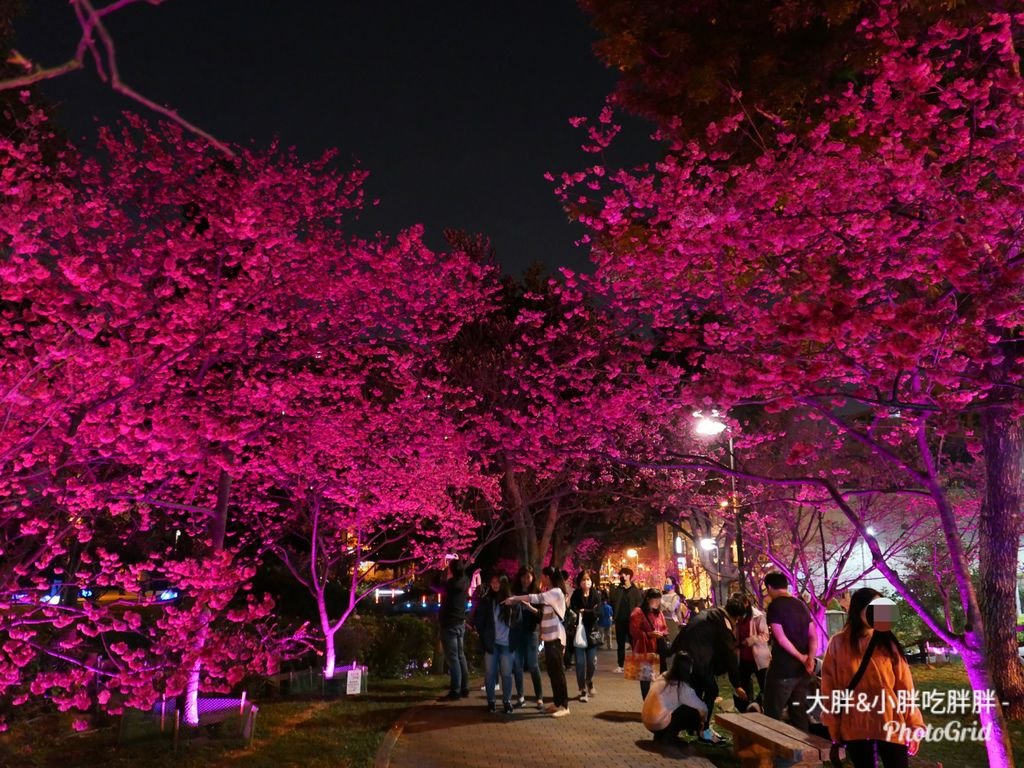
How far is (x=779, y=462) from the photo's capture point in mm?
24453

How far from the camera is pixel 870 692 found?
4.69m

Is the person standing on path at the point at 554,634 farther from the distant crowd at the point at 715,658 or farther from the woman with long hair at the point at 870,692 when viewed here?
the woman with long hair at the point at 870,692

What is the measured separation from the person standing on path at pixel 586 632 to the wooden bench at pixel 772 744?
4256 mm

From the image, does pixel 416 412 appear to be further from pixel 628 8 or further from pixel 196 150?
pixel 628 8

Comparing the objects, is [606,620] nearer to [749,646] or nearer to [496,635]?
[496,635]

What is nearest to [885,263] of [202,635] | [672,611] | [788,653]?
[788,653]

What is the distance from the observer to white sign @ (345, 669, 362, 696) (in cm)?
1142

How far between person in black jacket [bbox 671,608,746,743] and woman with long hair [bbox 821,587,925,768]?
3013 mm

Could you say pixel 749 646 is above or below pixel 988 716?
above

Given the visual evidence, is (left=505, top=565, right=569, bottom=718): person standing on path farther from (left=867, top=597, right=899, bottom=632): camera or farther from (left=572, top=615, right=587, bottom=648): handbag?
(left=867, top=597, right=899, bottom=632): camera

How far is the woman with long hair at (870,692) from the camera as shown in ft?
15.2

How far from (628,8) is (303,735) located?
30.1 feet

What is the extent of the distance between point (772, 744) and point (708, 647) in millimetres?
2201

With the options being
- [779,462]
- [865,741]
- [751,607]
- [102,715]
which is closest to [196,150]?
[102,715]
